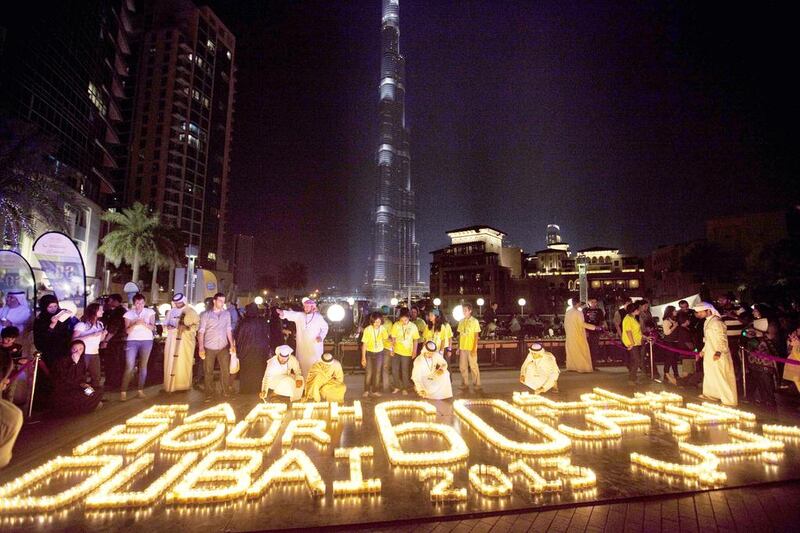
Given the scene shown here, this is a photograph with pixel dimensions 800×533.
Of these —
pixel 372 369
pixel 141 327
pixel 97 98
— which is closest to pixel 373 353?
pixel 372 369

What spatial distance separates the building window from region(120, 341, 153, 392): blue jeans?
3526 cm

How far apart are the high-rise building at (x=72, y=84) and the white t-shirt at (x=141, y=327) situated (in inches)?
468

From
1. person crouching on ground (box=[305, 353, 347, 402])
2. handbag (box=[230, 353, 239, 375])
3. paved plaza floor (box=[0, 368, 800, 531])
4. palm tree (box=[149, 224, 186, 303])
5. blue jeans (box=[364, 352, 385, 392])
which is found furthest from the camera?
palm tree (box=[149, 224, 186, 303])

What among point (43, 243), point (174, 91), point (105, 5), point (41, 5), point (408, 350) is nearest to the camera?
point (408, 350)

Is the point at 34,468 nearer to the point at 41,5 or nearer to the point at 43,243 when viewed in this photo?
the point at 43,243

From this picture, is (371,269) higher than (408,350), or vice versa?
(371,269)

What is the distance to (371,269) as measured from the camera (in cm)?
18338

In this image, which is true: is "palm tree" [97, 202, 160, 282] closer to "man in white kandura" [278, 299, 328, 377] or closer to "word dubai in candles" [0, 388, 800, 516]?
"man in white kandura" [278, 299, 328, 377]

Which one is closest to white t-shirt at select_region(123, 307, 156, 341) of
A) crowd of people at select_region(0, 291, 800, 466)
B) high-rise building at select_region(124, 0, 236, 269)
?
crowd of people at select_region(0, 291, 800, 466)

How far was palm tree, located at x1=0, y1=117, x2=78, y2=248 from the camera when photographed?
1478cm

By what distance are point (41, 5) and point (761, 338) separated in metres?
39.2

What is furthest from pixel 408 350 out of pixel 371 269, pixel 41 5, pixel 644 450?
pixel 371 269

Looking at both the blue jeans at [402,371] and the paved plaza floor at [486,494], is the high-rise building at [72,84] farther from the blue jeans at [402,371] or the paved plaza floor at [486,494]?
the paved plaza floor at [486,494]

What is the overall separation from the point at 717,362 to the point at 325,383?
311 inches
